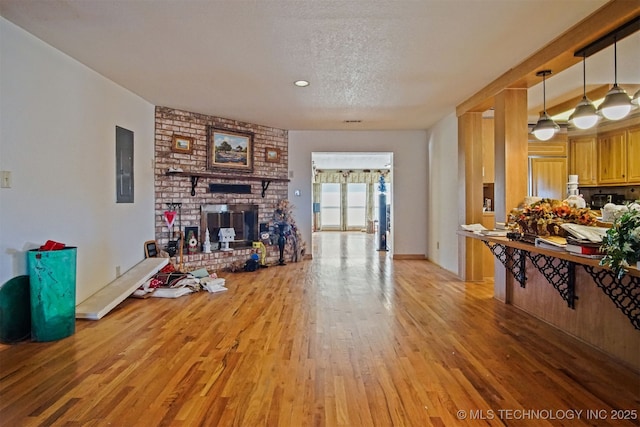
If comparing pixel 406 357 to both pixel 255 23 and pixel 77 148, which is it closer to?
pixel 255 23

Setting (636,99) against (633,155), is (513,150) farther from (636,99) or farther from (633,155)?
(633,155)

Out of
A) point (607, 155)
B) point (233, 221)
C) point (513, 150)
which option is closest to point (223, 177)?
point (233, 221)

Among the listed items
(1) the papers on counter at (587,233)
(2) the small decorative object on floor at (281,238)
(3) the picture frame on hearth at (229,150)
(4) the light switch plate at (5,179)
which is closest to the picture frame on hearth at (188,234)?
(3) the picture frame on hearth at (229,150)

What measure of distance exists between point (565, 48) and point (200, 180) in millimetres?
4924

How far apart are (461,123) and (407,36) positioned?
261 centimetres

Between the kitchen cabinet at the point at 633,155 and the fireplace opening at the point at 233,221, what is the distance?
5918 millimetres

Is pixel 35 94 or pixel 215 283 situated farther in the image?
pixel 215 283

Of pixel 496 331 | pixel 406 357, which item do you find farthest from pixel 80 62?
pixel 496 331

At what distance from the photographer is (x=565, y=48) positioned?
3010 millimetres

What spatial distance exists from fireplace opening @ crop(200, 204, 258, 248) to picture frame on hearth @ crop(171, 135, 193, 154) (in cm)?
91

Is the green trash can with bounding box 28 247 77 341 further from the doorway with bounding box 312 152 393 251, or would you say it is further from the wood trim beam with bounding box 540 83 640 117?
the doorway with bounding box 312 152 393 251

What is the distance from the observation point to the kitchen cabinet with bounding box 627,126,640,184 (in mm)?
5430

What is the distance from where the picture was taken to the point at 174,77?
13.4ft

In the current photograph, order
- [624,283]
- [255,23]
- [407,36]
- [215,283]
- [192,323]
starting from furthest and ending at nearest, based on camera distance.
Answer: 1. [215,283]
2. [192,323]
3. [407,36]
4. [255,23]
5. [624,283]
